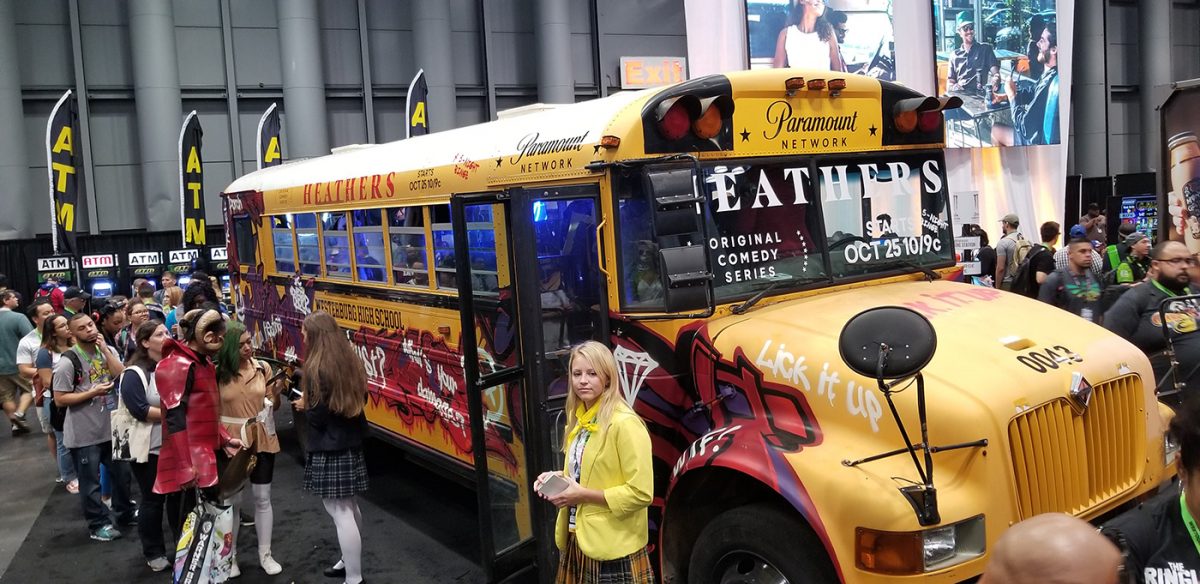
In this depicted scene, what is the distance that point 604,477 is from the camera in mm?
3365

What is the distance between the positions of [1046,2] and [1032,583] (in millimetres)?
21969

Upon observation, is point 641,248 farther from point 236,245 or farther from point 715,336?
point 236,245

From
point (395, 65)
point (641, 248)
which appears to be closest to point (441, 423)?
point (641, 248)

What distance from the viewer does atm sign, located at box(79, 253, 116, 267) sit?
608 inches

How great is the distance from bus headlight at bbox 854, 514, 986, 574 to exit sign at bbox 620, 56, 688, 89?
1787cm

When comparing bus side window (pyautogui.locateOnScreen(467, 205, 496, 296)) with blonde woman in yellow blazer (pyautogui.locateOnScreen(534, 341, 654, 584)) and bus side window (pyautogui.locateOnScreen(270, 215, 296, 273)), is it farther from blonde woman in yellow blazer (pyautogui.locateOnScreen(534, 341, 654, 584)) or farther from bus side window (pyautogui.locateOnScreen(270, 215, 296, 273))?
bus side window (pyautogui.locateOnScreen(270, 215, 296, 273))

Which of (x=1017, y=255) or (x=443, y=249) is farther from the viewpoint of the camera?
(x=1017, y=255)

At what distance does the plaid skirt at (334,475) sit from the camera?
5086 millimetres

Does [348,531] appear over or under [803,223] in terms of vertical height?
under

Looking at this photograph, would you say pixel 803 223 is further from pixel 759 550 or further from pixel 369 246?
pixel 369 246

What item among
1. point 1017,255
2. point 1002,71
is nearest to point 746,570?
point 1017,255

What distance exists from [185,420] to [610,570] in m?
2.85

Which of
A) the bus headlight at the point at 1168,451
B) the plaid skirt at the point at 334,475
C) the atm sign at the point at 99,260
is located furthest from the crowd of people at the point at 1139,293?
the atm sign at the point at 99,260

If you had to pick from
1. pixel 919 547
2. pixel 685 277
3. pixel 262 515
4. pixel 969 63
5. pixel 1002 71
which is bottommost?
pixel 262 515
